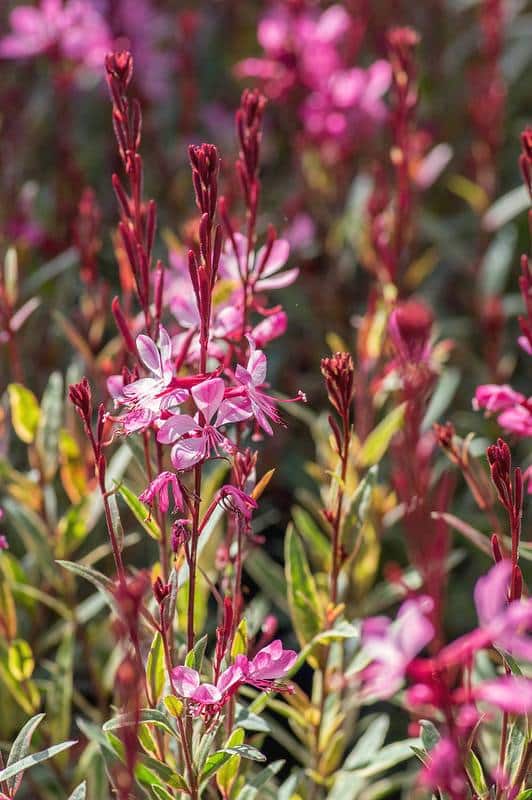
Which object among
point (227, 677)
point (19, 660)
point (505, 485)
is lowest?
point (19, 660)

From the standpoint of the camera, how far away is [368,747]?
3.68 feet

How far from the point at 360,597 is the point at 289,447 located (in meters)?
0.46

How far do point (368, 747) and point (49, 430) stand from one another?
1.64 ft

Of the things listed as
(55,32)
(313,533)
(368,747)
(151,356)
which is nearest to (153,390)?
(151,356)

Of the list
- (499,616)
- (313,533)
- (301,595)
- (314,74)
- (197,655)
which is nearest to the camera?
(499,616)

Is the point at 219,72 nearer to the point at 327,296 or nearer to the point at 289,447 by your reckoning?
the point at 327,296

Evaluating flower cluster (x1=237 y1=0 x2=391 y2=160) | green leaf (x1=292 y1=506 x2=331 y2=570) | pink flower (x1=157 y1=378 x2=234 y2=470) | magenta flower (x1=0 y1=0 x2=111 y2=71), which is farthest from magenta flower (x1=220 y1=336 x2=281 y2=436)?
magenta flower (x1=0 y1=0 x2=111 y2=71)

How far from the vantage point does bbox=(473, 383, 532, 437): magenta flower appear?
2.98ft

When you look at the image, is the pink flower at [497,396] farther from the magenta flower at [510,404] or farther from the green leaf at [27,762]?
the green leaf at [27,762]

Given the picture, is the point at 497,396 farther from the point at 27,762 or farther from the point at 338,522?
the point at 27,762

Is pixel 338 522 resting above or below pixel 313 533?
above

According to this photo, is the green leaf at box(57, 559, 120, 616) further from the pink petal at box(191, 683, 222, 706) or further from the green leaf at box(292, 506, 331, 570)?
the green leaf at box(292, 506, 331, 570)

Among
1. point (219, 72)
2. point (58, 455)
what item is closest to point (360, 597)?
point (58, 455)

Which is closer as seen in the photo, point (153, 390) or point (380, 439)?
point (153, 390)
